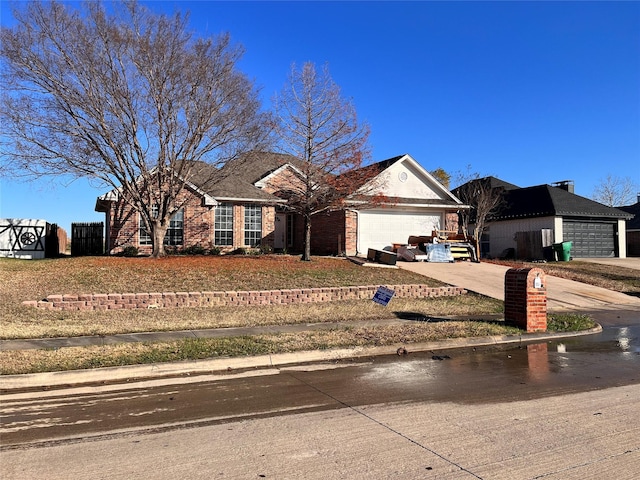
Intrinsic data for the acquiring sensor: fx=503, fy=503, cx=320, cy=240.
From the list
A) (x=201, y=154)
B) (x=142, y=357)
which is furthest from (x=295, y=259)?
(x=142, y=357)

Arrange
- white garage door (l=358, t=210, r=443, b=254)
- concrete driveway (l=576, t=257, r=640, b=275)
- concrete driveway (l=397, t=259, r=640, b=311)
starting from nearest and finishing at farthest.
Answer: concrete driveway (l=397, t=259, r=640, b=311)
white garage door (l=358, t=210, r=443, b=254)
concrete driveway (l=576, t=257, r=640, b=275)

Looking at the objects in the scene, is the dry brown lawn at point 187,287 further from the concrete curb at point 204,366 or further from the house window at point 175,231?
the house window at point 175,231

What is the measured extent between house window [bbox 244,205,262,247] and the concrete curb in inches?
638

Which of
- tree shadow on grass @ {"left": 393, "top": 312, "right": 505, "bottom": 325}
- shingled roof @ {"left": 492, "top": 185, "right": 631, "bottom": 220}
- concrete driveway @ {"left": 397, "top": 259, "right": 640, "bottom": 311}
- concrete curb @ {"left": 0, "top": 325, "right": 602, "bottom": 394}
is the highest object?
shingled roof @ {"left": 492, "top": 185, "right": 631, "bottom": 220}

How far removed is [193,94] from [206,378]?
13162mm

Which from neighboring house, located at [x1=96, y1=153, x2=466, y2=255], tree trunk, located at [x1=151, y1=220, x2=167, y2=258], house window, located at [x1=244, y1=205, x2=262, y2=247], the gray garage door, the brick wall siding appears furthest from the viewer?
the gray garage door

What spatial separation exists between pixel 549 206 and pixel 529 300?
21.6m

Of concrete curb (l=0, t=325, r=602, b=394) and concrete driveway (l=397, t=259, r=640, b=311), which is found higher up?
concrete driveway (l=397, t=259, r=640, b=311)

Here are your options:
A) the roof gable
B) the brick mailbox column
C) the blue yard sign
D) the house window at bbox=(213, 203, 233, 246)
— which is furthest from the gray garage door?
the blue yard sign

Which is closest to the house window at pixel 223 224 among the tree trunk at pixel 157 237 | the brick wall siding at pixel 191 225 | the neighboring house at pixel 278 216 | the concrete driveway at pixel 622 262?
the neighboring house at pixel 278 216

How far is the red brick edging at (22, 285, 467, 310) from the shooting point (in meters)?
12.0

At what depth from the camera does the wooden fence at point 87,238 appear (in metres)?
26.6

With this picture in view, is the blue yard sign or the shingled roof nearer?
the blue yard sign

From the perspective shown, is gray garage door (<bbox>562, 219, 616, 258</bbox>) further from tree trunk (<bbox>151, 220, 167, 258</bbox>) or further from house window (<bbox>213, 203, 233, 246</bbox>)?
tree trunk (<bbox>151, 220, 167, 258</bbox>)
